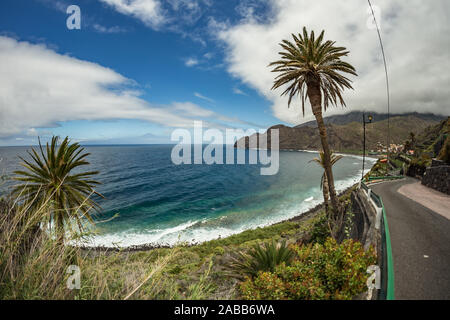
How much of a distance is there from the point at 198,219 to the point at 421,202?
2518cm

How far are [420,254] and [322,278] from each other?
12.8 feet

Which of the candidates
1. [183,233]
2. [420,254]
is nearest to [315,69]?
[420,254]

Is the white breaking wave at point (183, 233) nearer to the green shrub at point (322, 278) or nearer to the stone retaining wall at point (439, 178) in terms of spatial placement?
the stone retaining wall at point (439, 178)

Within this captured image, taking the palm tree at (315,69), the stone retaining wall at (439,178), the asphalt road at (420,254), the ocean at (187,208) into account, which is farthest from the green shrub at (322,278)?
the stone retaining wall at (439,178)

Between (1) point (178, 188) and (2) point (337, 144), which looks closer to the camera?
(1) point (178, 188)

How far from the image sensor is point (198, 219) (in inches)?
1134

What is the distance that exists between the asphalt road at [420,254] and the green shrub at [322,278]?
3.43 feet

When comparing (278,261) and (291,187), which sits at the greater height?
(278,261)

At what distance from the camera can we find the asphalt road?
14.3ft

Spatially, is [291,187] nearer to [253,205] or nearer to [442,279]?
[253,205]

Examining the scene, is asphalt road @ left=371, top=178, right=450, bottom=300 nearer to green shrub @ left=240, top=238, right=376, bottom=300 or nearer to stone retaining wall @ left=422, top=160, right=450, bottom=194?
green shrub @ left=240, top=238, right=376, bottom=300

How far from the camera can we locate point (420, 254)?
5.77 m

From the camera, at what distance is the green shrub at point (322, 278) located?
406 centimetres

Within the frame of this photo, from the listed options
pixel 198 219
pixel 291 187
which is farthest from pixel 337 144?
pixel 198 219
